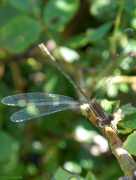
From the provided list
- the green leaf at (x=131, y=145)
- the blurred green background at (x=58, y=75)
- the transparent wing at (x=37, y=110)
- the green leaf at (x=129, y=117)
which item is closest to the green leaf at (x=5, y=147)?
A: the blurred green background at (x=58, y=75)

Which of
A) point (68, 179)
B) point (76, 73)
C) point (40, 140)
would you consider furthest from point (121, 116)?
point (40, 140)

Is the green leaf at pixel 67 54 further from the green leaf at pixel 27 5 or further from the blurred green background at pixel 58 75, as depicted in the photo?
the green leaf at pixel 27 5

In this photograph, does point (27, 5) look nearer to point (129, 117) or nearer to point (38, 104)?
point (38, 104)

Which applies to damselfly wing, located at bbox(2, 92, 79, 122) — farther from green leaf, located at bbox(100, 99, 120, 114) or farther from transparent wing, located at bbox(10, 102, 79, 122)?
green leaf, located at bbox(100, 99, 120, 114)

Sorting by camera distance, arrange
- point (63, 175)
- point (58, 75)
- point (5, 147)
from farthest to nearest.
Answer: point (58, 75), point (5, 147), point (63, 175)

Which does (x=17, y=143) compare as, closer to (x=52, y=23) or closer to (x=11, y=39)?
(x=11, y=39)

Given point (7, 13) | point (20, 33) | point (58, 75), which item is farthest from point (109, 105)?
point (7, 13)
